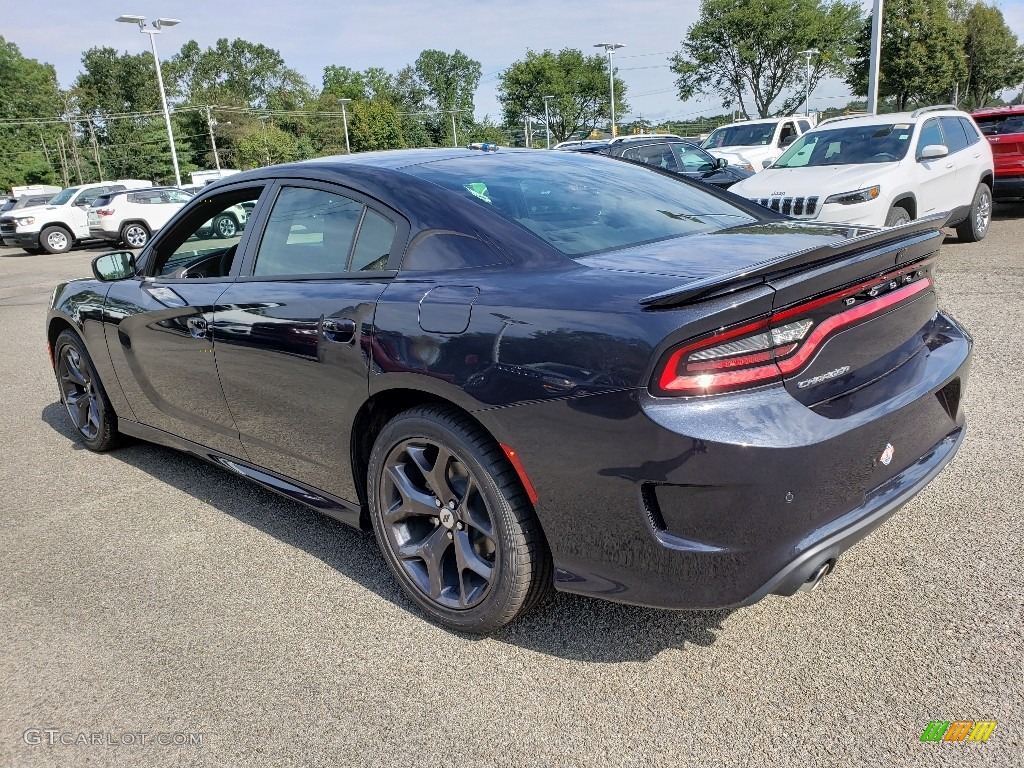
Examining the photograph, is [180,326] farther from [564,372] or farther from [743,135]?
[743,135]

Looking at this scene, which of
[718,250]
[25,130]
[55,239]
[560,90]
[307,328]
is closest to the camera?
[718,250]

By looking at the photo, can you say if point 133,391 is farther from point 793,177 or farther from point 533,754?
point 793,177

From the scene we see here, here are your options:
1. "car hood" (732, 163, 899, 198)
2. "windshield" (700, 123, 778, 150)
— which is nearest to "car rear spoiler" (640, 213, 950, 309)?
"car hood" (732, 163, 899, 198)

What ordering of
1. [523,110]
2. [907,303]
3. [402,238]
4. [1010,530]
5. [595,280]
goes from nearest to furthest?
[595,280] → [907,303] → [402,238] → [1010,530] → [523,110]

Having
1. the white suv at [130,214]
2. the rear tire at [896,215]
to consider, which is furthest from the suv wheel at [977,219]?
the white suv at [130,214]

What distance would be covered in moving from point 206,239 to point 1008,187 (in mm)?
11445

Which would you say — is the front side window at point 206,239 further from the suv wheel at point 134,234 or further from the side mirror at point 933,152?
the suv wheel at point 134,234

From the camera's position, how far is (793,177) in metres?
8.86

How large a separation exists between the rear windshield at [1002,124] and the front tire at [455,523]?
12574 mm

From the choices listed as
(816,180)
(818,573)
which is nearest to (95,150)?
(816,180)

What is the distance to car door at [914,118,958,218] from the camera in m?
8.60

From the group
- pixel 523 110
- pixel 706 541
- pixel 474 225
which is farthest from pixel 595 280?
pixel 523 110

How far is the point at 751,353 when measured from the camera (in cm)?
196

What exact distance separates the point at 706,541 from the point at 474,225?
4.01 feet
